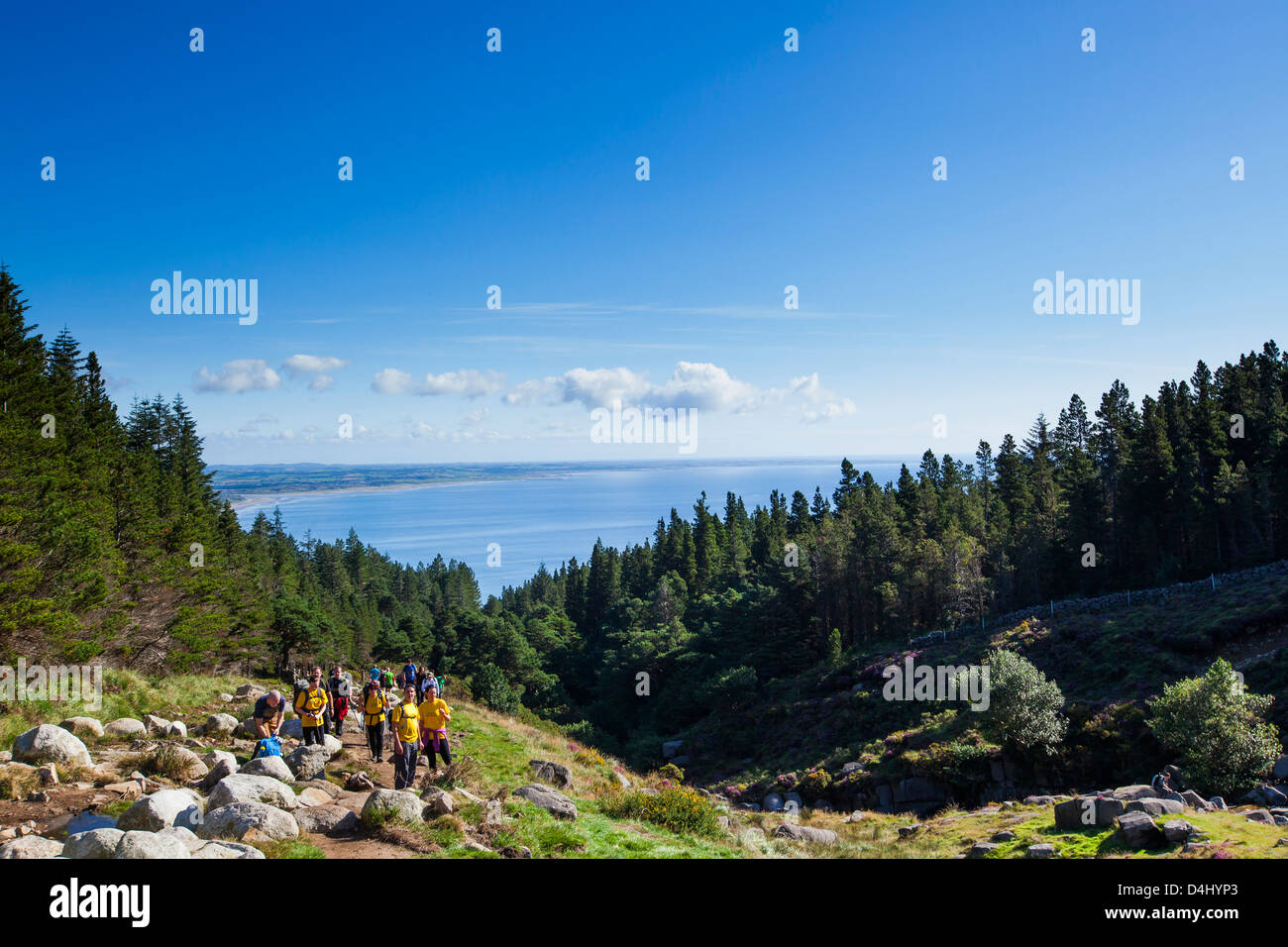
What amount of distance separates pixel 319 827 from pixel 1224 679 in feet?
83.6

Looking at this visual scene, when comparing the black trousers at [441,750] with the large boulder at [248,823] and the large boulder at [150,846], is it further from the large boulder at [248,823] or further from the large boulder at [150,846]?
the large boulder at [150,846]

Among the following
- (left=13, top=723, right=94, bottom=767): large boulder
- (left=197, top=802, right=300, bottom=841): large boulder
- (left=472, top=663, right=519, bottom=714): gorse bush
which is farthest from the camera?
(left=472, top=663, right=519, bottom=714): gorse bush

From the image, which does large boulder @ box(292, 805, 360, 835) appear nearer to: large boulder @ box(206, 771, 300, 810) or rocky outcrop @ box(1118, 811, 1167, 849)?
large boulder @ box(206, 771, 300, 810)

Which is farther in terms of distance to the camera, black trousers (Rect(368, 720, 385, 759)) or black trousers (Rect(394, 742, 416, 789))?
black trousers (Rect(368, 720, 385, 759))

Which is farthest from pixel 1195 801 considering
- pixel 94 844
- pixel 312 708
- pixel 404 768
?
pixel 94 844

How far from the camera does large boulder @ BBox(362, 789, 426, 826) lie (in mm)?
9172

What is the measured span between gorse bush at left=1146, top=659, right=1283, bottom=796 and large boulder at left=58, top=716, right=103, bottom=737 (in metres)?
29.3

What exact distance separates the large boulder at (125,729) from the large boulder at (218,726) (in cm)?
128

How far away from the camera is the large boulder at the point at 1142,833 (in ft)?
42.2

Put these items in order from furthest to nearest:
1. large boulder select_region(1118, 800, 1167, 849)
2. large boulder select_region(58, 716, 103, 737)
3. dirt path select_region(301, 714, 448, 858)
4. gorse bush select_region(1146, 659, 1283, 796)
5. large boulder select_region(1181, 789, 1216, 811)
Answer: gorse bush select_region(1146, 659, 1283, 796) → large boulder select_region(1181, 789, 1216, 811) → large boulder select_region(58, 716, 103, 737) → large boulder select_region(1118, 800, 1167, 849) → dirt path select_region(301, 714, 448, 858)

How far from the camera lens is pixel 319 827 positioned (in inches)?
364

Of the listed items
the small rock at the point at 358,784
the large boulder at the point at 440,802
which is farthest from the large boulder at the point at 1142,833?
the small rock at the point at 358,784

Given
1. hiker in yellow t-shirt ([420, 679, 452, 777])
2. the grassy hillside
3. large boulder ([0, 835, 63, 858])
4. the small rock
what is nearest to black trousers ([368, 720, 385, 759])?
hiker in yellow t-shirt ([420, 679, 452, 777])
